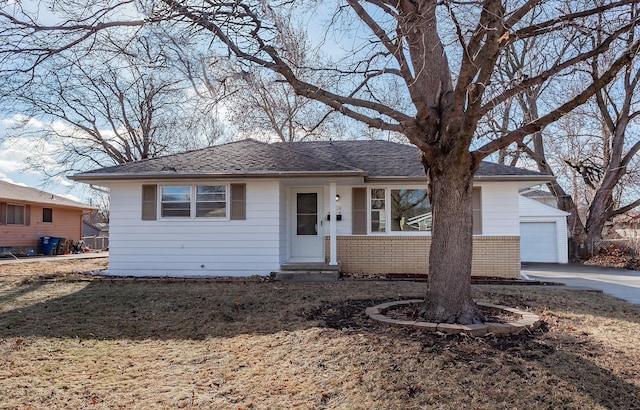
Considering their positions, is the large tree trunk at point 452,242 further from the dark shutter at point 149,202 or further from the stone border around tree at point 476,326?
the dark shutter at point 149,202

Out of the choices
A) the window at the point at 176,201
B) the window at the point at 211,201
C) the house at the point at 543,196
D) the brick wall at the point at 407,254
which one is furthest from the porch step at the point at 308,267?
the house at the point at 543,196

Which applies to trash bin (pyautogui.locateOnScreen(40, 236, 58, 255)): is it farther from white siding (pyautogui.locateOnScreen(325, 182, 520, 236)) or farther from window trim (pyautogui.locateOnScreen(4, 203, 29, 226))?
white siding (pyautogui.locateOnScreen(325, 182, 520, 236))

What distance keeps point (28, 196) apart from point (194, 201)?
1582cm

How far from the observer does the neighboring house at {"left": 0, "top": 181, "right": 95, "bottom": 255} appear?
65.4ft

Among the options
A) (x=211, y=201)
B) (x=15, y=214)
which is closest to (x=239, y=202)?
(x=211, y=201)

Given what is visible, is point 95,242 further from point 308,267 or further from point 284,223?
point 308,267

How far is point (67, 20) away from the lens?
6336 mm

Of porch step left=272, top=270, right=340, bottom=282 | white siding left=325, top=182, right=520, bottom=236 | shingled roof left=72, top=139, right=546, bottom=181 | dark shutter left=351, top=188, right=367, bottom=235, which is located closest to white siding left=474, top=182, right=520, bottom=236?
white siding left=325, top=182, right=520, bottom=236

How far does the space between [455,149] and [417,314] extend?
211cm

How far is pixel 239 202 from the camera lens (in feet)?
35.7

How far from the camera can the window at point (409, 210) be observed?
37.9 ft

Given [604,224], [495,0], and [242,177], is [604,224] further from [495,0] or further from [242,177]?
[495,0]

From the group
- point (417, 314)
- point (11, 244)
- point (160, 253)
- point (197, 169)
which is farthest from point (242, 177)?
point (11, 244)

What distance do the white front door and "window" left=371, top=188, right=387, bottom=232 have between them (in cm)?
144
